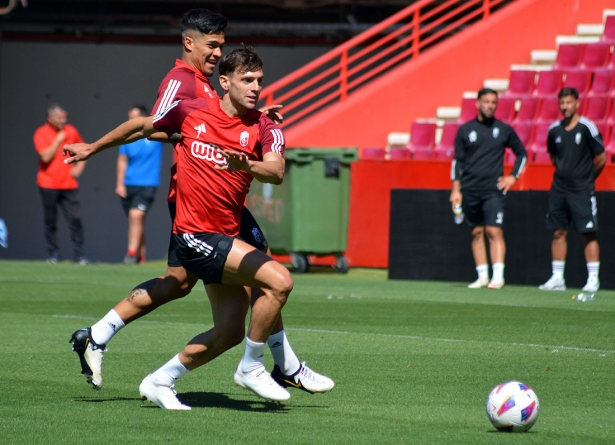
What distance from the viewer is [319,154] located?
52.4 feet

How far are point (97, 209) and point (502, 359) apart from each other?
17.2 meters

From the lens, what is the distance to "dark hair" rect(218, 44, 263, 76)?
575 centimetres

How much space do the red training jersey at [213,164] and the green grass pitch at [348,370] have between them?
1.01 m

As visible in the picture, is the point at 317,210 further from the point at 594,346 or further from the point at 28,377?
the point at 28,377

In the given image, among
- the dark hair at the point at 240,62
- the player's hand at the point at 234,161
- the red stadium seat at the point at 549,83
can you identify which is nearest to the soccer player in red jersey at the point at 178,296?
the dark hair at the point at 240,62

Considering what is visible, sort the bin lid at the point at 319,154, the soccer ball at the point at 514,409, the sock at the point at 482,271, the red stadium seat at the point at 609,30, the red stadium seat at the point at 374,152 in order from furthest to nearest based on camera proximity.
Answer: the red stadium seat at the point at 374,152, the red stadium seat at the point at 609,30, the bin lid at the point at 319,154, the sock at the point at 482,271, the soccer ball at the point at 514,409

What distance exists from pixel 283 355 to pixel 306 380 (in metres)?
0.19

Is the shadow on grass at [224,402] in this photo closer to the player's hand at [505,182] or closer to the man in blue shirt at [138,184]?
the player's hand at [505,182]

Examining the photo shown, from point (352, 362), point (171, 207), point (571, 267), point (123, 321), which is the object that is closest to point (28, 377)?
point (123, 321)

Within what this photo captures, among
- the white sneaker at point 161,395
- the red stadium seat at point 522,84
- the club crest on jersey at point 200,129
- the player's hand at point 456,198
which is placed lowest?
the white sneaker at point 161,395

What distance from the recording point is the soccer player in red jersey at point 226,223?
225 inches

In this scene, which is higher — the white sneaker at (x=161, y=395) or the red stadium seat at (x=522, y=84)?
the red stadium seat at (x=522, y=84)

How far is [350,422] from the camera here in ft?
18.1

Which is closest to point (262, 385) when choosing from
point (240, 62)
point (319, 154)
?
point (240, 62)
